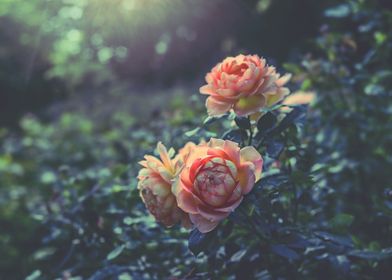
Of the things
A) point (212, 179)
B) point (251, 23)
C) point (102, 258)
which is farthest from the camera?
point (251, 23)

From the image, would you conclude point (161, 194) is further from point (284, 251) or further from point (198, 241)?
point (284, 251)

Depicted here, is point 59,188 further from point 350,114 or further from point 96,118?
point 96,118

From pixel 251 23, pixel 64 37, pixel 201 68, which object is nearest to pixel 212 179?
pixel 251 23

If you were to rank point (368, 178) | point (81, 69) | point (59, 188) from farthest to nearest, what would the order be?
point (81, 69)
point (368, 178)
point (59, 188)

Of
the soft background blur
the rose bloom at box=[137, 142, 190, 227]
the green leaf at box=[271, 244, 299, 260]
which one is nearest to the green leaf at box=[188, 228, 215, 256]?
the rose bloom at box=[137, 142, 190, 227]

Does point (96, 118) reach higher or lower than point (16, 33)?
lower

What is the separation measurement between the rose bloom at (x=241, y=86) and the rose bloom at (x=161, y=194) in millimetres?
191

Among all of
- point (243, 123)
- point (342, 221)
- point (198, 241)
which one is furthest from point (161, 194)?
point (342, 221)

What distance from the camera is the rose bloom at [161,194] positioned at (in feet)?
3.79

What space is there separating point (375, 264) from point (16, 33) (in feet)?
51.1

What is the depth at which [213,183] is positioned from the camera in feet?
3.53

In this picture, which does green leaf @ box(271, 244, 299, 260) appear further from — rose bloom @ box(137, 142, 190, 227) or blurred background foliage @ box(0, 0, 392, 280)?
rose bloom @ box(137, 142, 190, 227)

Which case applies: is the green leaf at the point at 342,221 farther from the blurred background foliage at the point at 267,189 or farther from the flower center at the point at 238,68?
the flower center at the point at 238,68

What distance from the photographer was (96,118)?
23.1 feet
